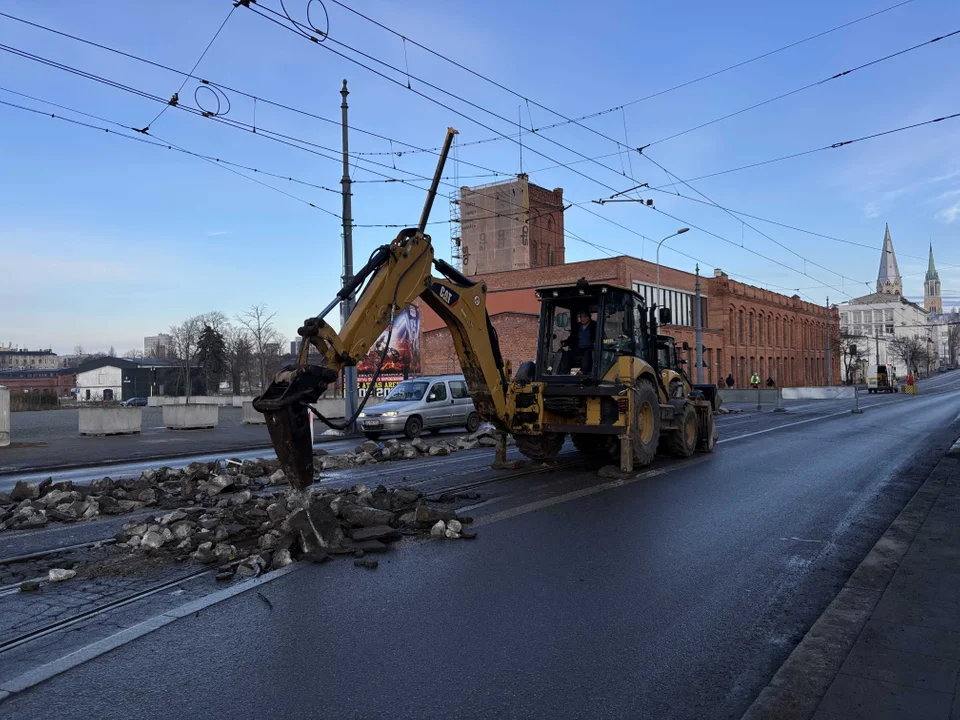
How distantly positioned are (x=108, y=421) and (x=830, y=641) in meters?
22.1

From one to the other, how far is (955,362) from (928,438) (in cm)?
17445

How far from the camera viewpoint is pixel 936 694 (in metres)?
3.52

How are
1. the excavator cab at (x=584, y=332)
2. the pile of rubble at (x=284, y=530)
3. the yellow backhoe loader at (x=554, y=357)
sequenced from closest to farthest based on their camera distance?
the pile of rubble at (x=284, y=530), the yellow backhoe loader at (x=554, y=357), the excavator cab at (x=584, y=332)

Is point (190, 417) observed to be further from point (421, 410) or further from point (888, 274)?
point (888, 274)

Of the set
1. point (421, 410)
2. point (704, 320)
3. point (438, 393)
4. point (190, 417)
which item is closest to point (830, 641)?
point (421, 410)

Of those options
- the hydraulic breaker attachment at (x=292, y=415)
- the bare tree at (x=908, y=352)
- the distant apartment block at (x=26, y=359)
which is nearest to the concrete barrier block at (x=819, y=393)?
the hydraulic breaker attachment at (x=292, y=415)

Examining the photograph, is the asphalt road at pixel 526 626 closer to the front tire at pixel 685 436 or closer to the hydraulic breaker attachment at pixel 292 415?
the hydraulic breaker attachment at pixel 292 415

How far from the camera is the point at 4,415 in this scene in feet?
59.6

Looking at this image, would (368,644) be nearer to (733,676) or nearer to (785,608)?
(733,676)

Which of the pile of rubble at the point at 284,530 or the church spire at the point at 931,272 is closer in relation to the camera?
the pile of rubble at the point at 284,530

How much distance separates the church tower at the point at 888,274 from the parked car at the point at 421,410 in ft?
453

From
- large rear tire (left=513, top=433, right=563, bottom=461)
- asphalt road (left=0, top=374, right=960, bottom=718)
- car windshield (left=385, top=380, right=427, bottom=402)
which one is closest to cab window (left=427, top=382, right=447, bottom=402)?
car windshield (left=385, top=380, right=427, bottom=402)

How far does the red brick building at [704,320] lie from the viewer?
4725 centimetres

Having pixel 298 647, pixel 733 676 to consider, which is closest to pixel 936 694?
pixel 733 676
